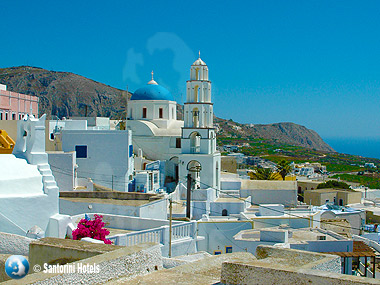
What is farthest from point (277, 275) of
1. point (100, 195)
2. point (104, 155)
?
point (104, 155)

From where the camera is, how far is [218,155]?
34625 millimetres

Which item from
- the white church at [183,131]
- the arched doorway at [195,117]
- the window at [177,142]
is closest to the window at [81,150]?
the white church at [183,131]

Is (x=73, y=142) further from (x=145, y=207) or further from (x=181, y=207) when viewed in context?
(x=145, y=207)

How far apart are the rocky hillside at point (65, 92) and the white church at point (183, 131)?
9255 cm

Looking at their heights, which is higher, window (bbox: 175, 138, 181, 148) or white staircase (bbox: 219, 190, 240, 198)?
window (bbox: 175, 138, 181, 148)

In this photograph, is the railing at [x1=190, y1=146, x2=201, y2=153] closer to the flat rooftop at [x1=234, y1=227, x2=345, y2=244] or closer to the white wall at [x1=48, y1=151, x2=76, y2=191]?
the white wall at [x1=48, y1=151, x2=76, y2=191]

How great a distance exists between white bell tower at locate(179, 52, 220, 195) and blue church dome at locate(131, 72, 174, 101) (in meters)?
5.15


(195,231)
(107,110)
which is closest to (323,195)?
(195,231)

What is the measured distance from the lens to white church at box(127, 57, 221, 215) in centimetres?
3325

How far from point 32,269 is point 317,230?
52.0 ft

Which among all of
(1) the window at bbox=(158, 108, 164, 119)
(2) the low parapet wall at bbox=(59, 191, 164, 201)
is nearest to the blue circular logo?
(2) the low parapet wall at bbox=(59, 191, 164, 201)

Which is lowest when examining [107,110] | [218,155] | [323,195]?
[323,195]

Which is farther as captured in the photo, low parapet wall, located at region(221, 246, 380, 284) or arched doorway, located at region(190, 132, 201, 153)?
arched doorway, located at region(190, 132, 201, 153)

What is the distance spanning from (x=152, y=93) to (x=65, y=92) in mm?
103842
